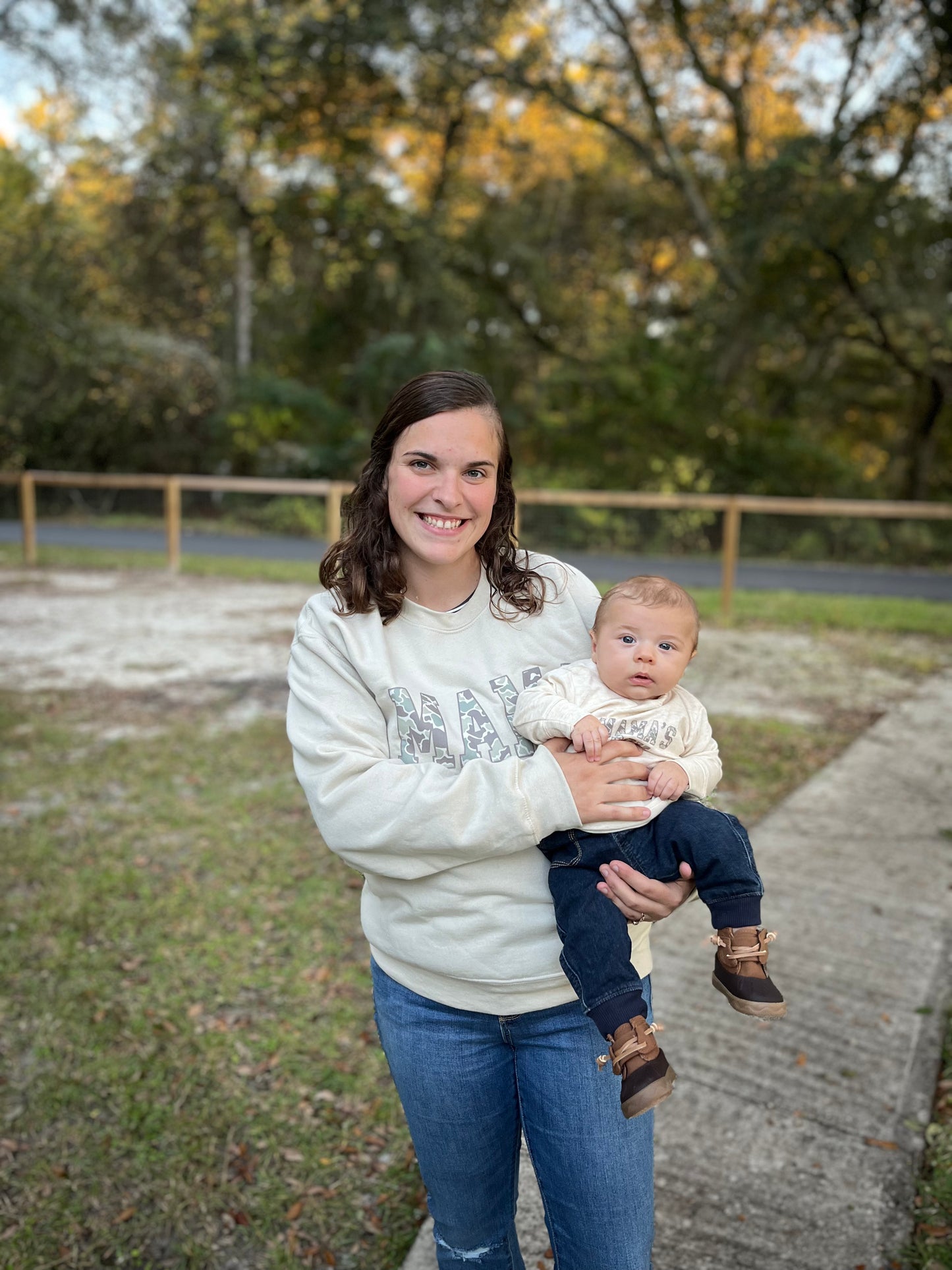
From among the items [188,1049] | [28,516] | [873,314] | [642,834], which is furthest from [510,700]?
[873,314]

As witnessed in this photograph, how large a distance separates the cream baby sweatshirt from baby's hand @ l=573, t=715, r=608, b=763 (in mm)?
20

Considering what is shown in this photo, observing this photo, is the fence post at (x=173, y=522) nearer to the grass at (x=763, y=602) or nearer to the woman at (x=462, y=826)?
the grass at (x=763, y=602)

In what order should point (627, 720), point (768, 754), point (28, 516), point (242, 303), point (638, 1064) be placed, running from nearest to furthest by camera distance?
point (638, 1064)
point (627, 720)
point (768, 754)
point (28, 516)
point (242, 303)

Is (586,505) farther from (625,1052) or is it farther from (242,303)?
(242,303)

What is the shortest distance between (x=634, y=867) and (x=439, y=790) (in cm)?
35

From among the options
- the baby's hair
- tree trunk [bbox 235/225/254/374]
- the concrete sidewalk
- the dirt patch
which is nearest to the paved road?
the dirt patch

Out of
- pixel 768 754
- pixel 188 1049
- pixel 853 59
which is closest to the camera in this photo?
pixel 188 1049

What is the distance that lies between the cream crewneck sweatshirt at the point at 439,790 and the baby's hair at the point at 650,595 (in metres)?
0.16

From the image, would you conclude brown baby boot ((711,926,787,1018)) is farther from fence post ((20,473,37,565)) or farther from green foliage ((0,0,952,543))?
fence post ((20,473,37,565))

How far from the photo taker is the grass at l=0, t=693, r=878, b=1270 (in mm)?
2320

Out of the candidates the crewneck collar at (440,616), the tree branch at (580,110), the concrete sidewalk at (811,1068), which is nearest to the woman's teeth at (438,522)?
the crewneck collar at (440,616)

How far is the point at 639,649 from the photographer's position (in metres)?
1.65

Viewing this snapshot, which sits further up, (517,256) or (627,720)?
(517,256)

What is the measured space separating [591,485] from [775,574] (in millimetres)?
6737
